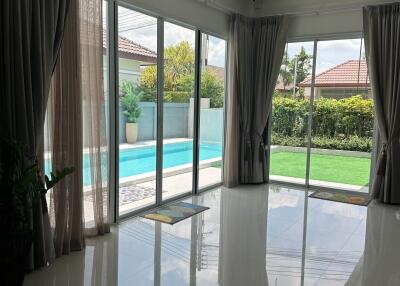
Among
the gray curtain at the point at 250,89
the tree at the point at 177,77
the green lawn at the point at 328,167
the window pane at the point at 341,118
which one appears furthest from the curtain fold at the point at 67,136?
the window pane at the point at 341,118

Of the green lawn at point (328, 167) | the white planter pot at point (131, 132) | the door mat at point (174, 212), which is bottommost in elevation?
the door mat at point (174, 212)

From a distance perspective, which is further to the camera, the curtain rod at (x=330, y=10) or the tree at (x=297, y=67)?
the tree at (x=297, y=67)

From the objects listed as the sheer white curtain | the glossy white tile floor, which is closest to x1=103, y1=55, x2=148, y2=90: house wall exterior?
the sheer white curtain

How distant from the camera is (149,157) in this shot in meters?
4.66

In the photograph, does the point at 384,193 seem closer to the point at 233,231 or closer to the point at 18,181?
the point at 233,231

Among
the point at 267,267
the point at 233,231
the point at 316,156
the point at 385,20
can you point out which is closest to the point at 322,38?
the point at 385,20

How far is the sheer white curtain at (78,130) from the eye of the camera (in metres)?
3.16

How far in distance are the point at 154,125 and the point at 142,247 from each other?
5.64ft

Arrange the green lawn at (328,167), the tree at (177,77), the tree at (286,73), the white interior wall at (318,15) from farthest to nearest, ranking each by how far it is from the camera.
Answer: the tree at (286,73), the green lawn at (328,167), the white interior wall at (318,15), the tree at (177,77)

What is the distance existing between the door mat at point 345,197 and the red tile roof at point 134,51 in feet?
10.5

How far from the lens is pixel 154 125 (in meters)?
4.62

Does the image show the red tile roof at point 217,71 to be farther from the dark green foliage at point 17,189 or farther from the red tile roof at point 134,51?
the dark green foliage at point 17,189

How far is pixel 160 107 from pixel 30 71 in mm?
2068

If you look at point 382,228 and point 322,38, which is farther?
point 322,38
